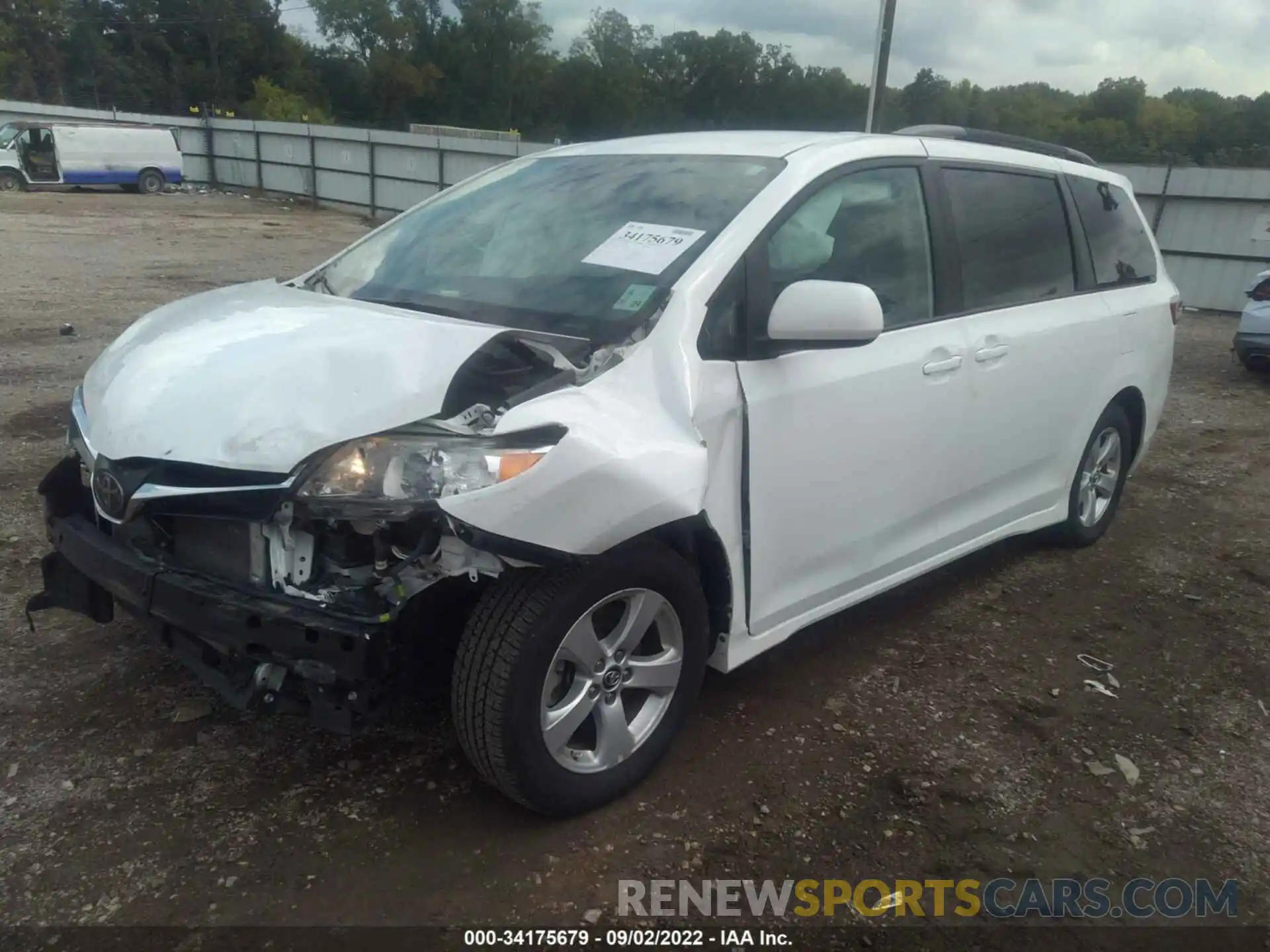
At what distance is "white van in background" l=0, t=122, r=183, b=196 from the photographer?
2677cm

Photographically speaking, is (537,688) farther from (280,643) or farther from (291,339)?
(291,339)

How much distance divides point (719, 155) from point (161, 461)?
75.9 inches

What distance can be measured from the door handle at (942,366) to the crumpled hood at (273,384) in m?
1.49

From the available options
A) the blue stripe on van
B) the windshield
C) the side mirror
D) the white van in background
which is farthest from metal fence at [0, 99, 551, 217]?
the side mirror

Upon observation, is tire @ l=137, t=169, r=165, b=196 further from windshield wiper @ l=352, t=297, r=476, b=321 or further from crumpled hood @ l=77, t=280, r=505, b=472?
crumpled hood @ l=77, t=280, r=505, b=472

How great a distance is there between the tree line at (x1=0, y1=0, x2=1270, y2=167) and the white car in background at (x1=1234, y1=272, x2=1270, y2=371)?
87.1ft

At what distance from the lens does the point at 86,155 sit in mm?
27422

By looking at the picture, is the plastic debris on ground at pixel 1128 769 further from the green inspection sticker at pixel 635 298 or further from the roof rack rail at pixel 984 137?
the roof rack rail at pixel 984 137

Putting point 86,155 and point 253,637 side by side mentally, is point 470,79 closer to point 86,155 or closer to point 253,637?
point 86,155

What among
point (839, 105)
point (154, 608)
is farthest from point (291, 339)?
point (839, 105)

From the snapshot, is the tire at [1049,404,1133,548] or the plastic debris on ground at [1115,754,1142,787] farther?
the tire at [1049,404,1133,548]

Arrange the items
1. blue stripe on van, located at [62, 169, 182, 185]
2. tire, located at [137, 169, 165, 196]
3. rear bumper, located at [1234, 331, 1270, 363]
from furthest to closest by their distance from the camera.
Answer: tire, located at [137, 169, 165, 196] < blue stripe on van, located at [62, 169, 182, 185] < rear bumper, located at [1234, 331, 1270, 363]

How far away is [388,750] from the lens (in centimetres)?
286

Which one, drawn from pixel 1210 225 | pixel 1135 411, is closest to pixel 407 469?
pixel 1135 411
